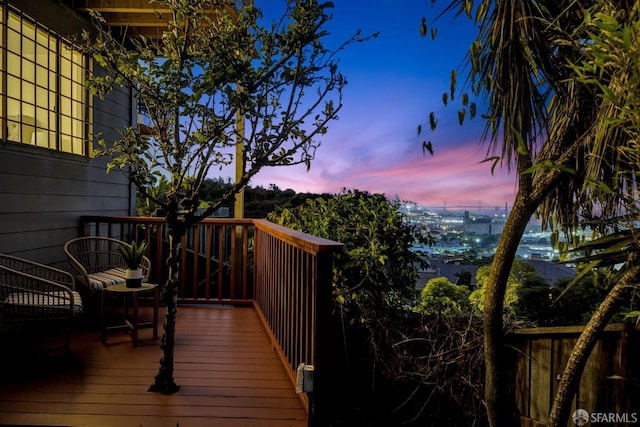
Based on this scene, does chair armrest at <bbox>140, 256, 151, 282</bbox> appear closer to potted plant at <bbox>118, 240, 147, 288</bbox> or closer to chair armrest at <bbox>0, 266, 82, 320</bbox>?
potted plant at <bbox>118, 240, 147, 288</bbox>

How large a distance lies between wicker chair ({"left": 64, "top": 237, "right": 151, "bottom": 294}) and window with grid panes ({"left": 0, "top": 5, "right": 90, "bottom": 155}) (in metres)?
0.98

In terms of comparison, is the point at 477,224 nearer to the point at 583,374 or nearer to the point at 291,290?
the point at 583,374

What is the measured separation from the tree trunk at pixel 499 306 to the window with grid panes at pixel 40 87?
12.2 ft

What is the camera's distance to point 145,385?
2.66 m

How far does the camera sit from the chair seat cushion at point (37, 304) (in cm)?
291

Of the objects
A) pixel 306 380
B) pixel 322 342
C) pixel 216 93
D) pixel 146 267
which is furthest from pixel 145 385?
pixel 216 93

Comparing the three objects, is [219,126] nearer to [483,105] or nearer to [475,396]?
[483,105]

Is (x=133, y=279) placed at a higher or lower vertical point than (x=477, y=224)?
lower

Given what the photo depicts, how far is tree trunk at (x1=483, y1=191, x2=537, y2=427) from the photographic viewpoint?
238 centimetres

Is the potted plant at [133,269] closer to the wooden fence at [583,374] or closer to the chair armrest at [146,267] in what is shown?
the chair armrest at [146,267]

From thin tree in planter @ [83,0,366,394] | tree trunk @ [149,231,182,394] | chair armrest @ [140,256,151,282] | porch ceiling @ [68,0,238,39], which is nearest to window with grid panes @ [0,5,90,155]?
porch ceiling @ [68,0,238,39]

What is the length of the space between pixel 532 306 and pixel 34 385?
3577 millimetres

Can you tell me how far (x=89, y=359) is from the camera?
307cm

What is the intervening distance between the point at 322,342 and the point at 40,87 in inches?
140
